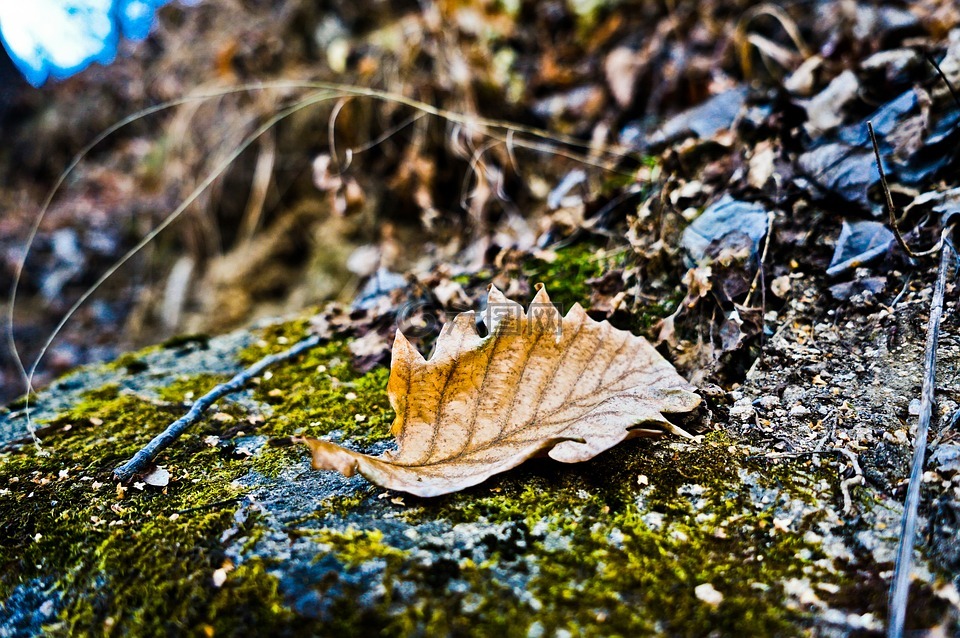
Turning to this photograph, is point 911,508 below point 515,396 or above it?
below

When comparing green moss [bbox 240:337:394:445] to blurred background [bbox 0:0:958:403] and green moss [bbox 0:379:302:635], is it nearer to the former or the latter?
green moss [bbox 0:379:302:635]

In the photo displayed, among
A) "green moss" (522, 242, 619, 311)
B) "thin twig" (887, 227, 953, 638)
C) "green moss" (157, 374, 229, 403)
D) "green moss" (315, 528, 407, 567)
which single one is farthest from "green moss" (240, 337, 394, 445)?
"thin twig" (887, 227, 953, 638)

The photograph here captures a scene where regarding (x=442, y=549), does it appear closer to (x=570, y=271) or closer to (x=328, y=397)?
(x=328, y=397)

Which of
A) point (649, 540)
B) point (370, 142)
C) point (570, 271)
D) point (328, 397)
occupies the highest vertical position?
point (370, 142)

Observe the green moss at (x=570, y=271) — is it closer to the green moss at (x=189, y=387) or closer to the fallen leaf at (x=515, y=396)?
the fallen leaf at (x=515, y=396)

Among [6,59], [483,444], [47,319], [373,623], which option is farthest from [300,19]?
[6,59]

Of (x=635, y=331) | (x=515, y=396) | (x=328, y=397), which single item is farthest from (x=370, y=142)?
(x=515, y=396)
